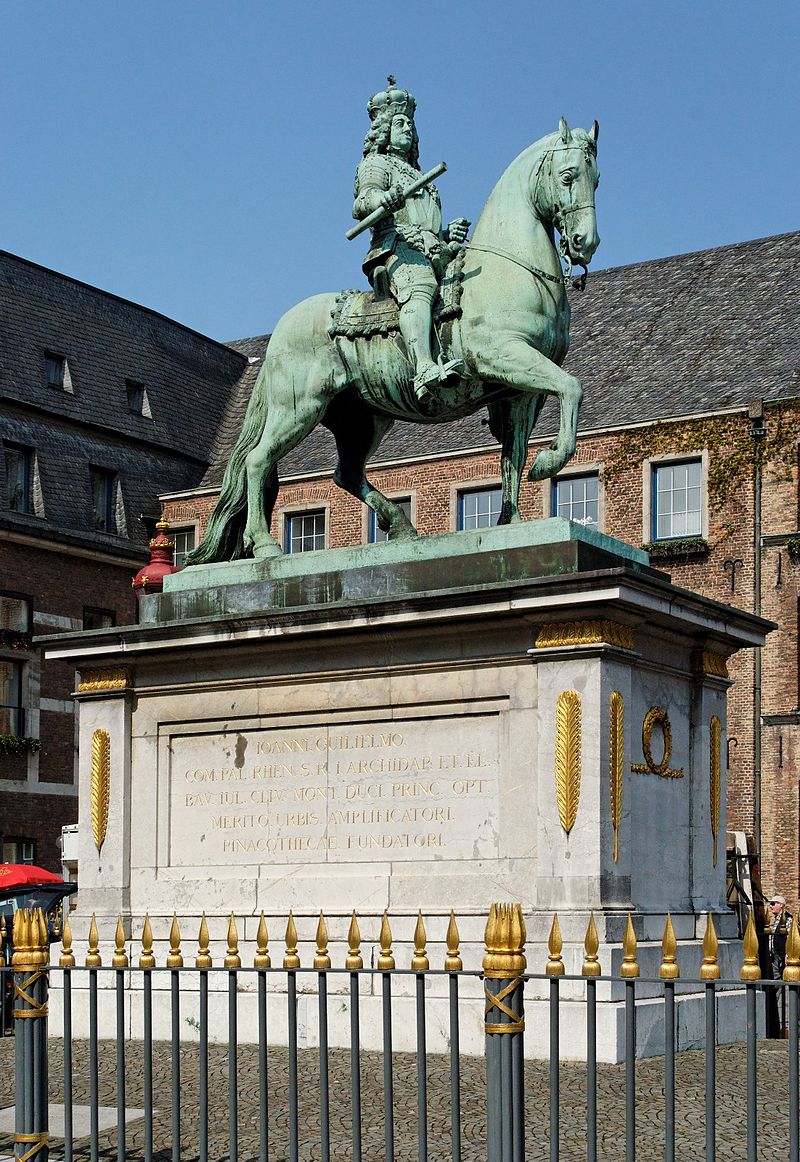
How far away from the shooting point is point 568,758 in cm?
1166

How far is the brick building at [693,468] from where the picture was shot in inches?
1308

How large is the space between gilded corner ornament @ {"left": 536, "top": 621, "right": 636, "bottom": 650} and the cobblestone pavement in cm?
272

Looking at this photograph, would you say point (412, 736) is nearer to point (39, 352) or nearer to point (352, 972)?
point (352, 972)

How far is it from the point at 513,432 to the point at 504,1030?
7918mm

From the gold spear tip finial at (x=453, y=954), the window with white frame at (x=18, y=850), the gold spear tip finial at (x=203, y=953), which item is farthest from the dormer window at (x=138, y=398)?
the gold spear tip finial at (x=453, y=954)

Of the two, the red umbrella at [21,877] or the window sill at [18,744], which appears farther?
the window sill at [18,744]

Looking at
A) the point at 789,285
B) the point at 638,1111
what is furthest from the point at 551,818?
the point at 789,285

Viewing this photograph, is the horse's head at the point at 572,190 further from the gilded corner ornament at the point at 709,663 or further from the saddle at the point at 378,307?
the gilded corner ornament at the point at 709,663

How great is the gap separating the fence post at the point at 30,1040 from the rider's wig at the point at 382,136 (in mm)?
8036

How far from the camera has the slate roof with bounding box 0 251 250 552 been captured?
39.2m

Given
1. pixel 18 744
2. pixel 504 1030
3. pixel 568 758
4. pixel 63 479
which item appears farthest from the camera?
pixel 63 479

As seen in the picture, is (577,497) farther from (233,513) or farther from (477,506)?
(233,513)

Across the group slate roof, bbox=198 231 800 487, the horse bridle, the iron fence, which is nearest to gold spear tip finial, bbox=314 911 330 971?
the iron fence

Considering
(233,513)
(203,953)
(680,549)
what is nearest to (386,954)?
(203,953)
